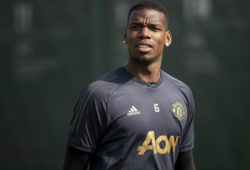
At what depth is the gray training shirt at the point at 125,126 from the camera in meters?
2.49

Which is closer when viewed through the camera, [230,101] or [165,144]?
[165,144]

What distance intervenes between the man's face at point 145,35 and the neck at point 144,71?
4 cm

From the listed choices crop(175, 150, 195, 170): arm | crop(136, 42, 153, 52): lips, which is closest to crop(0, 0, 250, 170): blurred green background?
crop(175, 150, 195, 170): arm

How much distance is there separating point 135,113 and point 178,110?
13.0 inches

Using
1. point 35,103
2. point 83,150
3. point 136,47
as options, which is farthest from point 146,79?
point 35,103

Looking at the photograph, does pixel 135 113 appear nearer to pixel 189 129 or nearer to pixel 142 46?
pixel 142 46

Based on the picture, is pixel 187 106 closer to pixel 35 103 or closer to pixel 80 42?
pixel 80 42

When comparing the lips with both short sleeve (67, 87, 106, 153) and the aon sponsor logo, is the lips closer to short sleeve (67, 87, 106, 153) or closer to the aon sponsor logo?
short sleeve (67, 87, 106, 153)

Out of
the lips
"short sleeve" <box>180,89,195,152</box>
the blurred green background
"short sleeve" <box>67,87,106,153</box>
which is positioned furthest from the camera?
the blurred green background

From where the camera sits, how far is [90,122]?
2.49 metres

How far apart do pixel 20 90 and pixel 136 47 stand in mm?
4176

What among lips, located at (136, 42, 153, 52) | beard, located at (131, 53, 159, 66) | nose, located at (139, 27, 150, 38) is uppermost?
nose, located at (139, 27, 150, 38)

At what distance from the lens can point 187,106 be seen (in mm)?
2846

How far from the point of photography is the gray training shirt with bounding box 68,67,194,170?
2488mm
